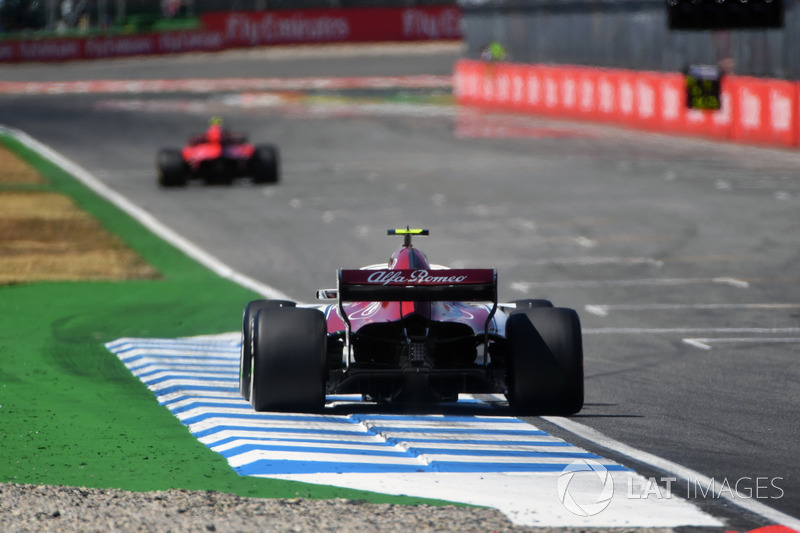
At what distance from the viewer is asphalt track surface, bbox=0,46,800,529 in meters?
11.2

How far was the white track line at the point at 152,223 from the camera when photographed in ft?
62.5

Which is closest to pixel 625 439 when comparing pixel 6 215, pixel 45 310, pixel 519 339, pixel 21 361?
pixel 519 339

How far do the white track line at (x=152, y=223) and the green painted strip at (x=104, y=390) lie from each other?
24 centimetres

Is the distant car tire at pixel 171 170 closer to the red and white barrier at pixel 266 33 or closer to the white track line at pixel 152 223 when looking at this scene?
the white track line at pixel 152 223

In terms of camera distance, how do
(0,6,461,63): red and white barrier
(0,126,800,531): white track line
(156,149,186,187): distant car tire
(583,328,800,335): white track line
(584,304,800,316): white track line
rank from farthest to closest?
(0,6,461,63): red and white barrier, (156,149,186,187): distant car tire, (584,304,800,316): white track line, (583,328,800,335): white track line, (0,126,800,531): white track line

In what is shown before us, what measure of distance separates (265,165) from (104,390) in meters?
19.2

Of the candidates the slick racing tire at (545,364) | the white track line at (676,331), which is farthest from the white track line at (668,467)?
the white track line at (676,331)

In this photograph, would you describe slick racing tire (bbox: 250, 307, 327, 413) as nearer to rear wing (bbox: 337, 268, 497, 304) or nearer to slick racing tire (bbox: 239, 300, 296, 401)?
rear wing (bbox: 337, 268, 497, 304)

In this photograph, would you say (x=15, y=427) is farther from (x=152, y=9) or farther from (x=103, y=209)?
(x=152, y=9)

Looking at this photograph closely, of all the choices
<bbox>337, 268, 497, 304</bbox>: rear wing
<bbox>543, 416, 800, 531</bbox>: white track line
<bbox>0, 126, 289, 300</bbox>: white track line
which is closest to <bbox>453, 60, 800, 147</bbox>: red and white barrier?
<bbox>0, 126, 289, 300</bbox>: white track line

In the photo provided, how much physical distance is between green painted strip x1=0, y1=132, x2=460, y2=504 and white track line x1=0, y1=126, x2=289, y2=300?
0.24 metres

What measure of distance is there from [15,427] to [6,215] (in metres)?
16.7

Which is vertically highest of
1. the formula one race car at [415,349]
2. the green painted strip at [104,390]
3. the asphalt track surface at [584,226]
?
the formula one race car at [415,349]

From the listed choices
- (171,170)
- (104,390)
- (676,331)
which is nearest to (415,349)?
(104,390)
